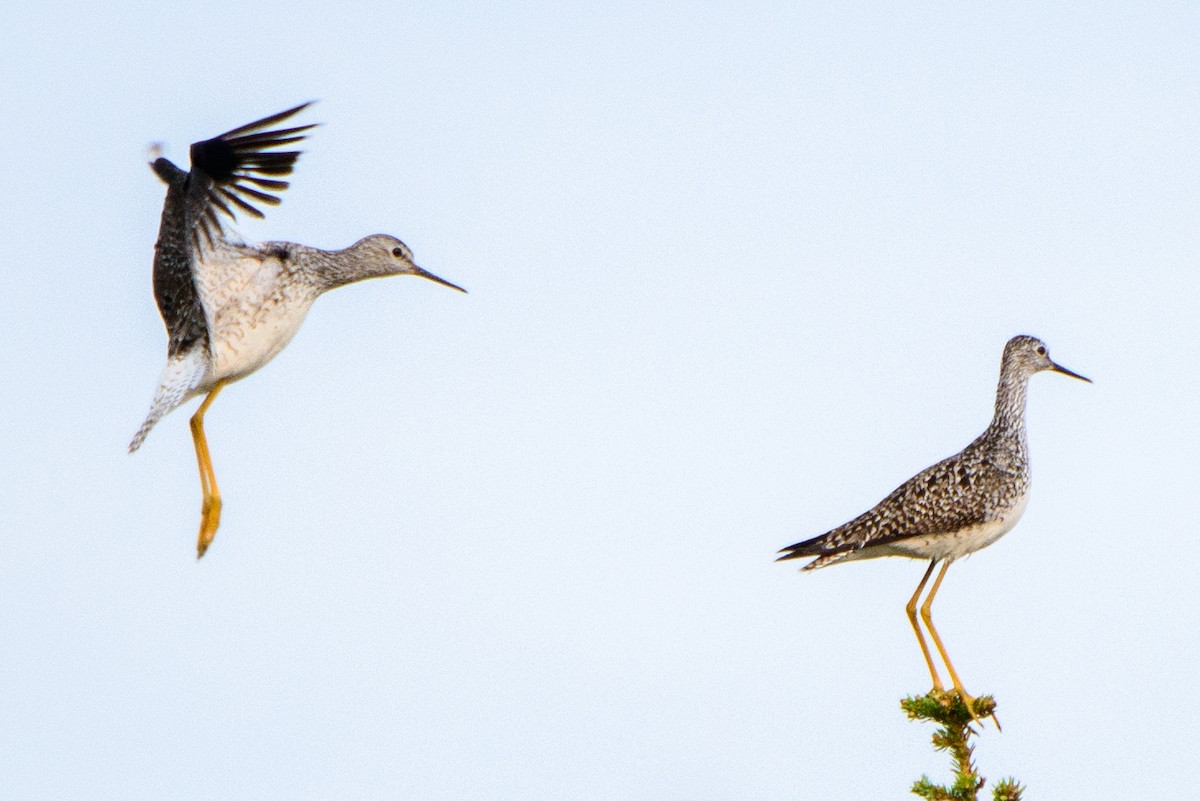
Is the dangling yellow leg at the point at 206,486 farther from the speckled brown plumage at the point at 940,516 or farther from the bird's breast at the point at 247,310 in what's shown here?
the speckled brown plumage at the point at 940,516

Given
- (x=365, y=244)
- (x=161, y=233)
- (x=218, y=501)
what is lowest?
(x=218, y=501)

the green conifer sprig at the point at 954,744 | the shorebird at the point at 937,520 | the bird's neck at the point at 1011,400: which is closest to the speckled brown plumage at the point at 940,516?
the shorebird at the point at 937,520

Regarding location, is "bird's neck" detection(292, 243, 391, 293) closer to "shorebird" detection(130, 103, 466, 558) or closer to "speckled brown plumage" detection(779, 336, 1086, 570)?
"shorebird" detection(130, 103, 466, 558)

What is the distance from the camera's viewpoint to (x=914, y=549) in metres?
14.9

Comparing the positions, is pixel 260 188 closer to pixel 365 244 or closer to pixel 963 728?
pixel 365 244

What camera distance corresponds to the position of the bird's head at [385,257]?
51.3ft

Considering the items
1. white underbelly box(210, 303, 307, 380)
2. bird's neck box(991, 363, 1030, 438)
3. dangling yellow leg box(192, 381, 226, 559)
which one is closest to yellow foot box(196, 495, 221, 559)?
dangling yellow leg box(192, 381, 226, 559)

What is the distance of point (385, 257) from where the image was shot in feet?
52.0

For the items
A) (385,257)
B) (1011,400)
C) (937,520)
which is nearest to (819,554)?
(937,520)

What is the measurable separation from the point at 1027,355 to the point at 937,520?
9.25 feet

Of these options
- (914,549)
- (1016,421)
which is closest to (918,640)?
(914,549)

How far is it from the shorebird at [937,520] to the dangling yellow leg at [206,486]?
499 cm

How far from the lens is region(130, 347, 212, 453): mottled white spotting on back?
1346cm

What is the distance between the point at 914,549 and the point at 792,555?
3.98 ft
